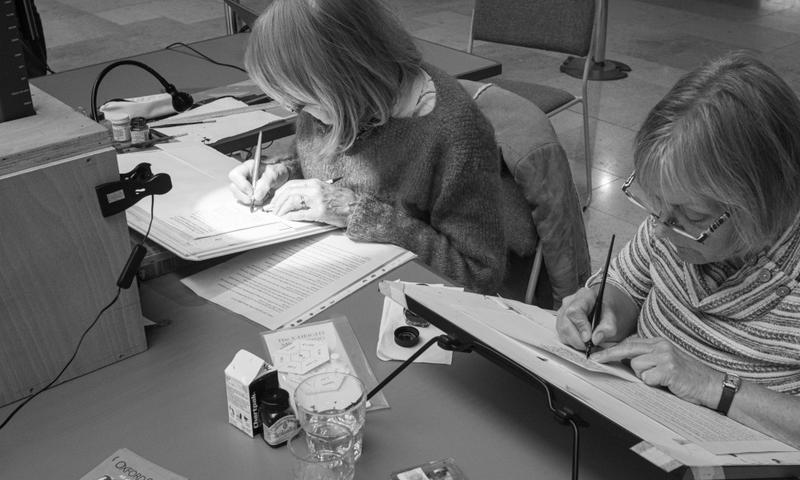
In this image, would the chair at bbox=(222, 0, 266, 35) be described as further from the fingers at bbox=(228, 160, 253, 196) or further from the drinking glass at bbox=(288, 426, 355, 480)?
the drinking glass at bbox=(288, 426, 355, 480)

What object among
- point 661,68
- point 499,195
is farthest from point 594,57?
point 499,195

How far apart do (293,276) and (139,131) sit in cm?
77

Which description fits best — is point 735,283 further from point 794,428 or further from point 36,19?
point 36,19

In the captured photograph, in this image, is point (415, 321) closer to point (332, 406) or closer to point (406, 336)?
point (406, 336)

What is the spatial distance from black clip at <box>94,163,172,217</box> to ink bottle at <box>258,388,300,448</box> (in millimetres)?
403

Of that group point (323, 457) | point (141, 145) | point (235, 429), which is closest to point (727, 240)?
point (323, 457)

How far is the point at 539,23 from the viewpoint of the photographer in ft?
11.3

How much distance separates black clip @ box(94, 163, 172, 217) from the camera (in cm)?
135

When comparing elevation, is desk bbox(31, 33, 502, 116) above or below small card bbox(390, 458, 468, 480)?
below

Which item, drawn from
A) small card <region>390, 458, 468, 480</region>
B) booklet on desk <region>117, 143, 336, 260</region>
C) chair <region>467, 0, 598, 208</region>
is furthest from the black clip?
chair <region>467, 0, 598, 208</region>

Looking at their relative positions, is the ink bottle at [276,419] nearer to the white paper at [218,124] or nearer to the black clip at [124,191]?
→ the black clip at [124,191]

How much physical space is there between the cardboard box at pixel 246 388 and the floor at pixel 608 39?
2765mm

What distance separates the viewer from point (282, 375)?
55.4 inches

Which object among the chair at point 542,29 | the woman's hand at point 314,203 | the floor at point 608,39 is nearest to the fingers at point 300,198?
the woman's hand at point 314,203
